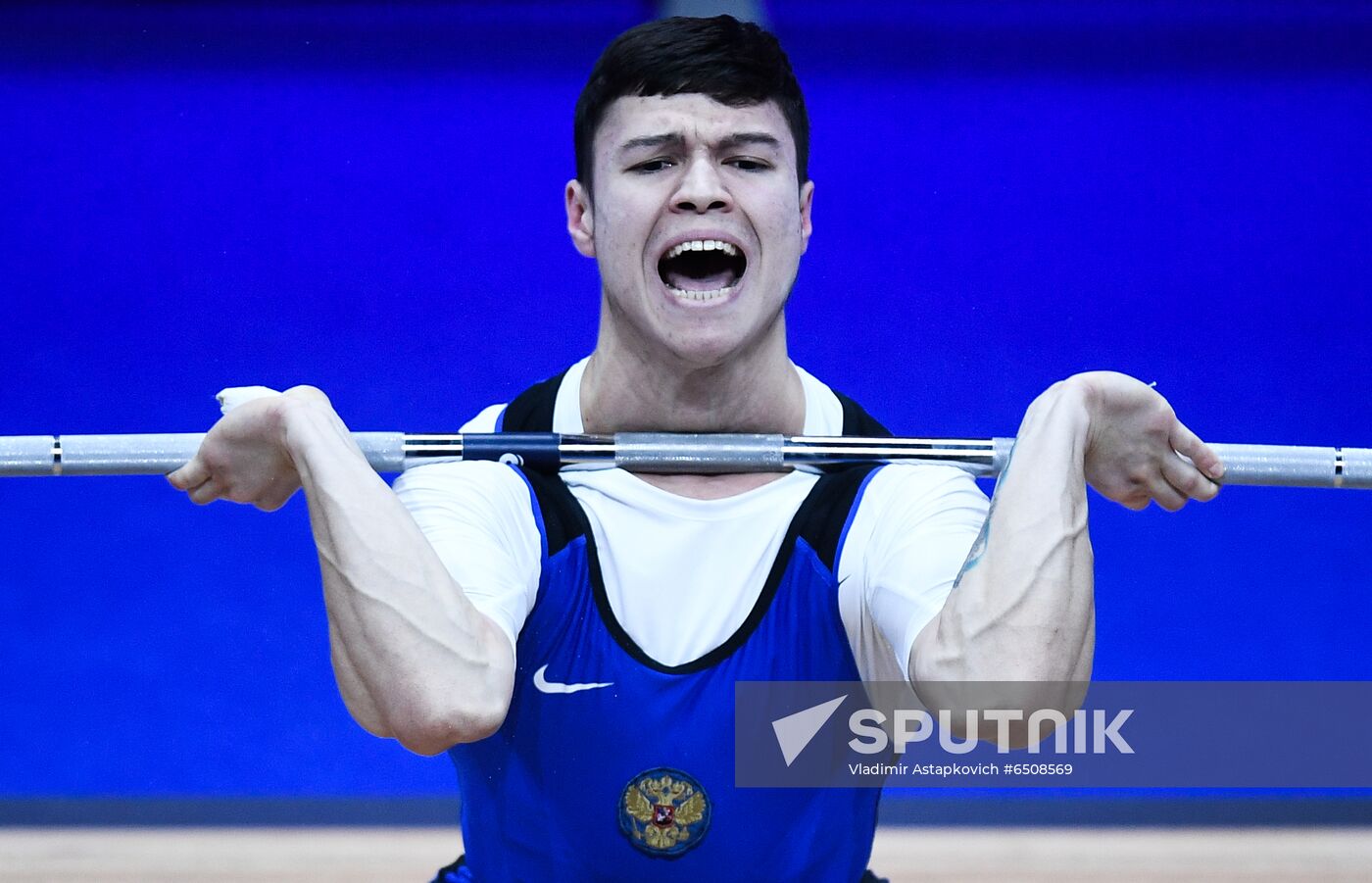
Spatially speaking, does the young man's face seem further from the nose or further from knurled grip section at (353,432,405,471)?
knurled grip section at (353,432,405,471)

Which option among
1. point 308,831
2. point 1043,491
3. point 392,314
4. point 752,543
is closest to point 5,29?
point 392,314

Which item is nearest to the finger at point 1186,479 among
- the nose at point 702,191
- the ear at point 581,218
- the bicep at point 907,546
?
the bicep at point 907,546

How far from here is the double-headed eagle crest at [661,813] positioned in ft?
4.06

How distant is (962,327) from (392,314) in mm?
873

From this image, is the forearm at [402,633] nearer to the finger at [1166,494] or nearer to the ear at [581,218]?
the ear at [581,218]

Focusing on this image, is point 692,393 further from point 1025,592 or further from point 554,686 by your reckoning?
point 1025,592

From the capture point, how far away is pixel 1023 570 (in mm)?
1057

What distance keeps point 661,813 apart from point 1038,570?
0.38 m

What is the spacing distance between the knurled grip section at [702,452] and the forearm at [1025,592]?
10.0 inches

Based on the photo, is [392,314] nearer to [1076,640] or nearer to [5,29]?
[5,29]

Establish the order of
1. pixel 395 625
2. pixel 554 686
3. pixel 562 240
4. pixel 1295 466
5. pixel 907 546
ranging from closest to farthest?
pixel 395 625
pixel 907 546
pixel 554 686
pixel 1295 466
pixel 562 240

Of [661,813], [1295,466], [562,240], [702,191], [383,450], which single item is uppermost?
[562,240]

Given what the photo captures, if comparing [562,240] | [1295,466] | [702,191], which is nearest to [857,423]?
[702,191]

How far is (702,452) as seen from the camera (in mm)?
1332
